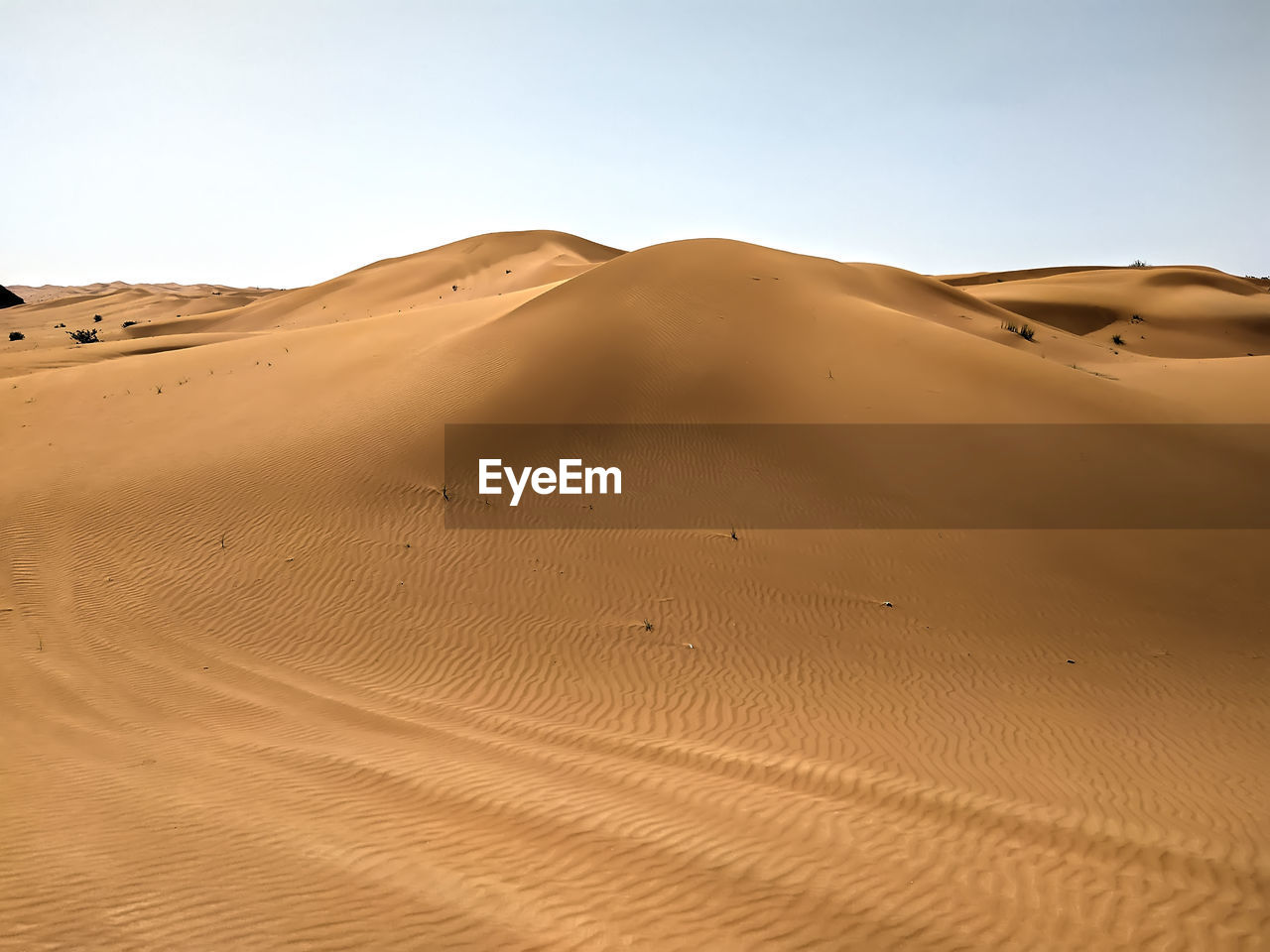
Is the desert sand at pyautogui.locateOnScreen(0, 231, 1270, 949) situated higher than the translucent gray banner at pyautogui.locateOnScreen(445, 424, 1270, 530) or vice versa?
the translucent gray banner at pyautogui.locateOnScreen(445, 424, 1270, 530)

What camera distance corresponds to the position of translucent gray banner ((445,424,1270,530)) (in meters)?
13.1

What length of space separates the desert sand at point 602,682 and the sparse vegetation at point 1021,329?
853 centimetres

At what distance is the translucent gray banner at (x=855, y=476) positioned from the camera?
42.9 feet

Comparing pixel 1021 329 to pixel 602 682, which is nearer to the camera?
pixel 602 682

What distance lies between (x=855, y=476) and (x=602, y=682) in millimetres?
7158

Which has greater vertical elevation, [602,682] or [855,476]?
[855,476]

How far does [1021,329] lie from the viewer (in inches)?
1169

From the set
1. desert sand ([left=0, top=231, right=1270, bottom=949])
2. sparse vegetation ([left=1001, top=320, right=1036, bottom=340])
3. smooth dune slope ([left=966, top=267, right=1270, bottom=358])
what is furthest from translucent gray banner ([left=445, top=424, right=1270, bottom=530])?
smooth dune slope ([left=966, top=267, right=1270, bottom=358])

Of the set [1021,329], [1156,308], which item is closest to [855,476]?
[1021,329]

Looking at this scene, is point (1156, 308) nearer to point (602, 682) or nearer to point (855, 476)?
point (855, 476)

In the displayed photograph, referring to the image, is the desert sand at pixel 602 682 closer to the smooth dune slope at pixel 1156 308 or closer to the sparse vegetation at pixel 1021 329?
the sparse vegetation at pixel 1021 329

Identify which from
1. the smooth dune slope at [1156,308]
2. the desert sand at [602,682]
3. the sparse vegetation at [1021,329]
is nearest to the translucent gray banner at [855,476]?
the desert sand at [602,682]

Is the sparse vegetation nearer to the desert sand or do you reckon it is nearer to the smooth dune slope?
the desert sand

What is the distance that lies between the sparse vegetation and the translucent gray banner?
525 inches
